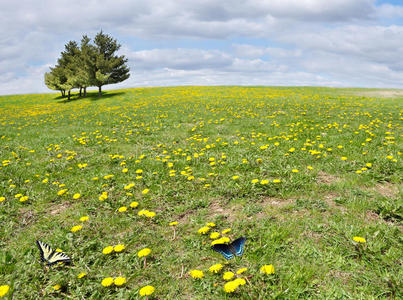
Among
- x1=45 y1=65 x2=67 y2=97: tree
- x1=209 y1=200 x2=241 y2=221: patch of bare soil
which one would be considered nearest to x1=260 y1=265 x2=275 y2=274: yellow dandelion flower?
x1=209 y1=200 x2=241 y2=221: patch of bare soil

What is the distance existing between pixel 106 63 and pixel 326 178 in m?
39.2

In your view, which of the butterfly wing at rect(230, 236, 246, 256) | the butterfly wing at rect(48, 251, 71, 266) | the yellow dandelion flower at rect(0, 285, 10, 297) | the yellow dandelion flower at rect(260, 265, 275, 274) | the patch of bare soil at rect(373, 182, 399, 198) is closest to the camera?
the yellow dandelion flower at rect(0, 285, 10, 297)

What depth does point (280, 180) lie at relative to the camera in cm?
543

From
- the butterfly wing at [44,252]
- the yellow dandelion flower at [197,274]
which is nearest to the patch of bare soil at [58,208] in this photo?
the butterfly wing at [44,252]

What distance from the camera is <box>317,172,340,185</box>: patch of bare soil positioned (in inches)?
212

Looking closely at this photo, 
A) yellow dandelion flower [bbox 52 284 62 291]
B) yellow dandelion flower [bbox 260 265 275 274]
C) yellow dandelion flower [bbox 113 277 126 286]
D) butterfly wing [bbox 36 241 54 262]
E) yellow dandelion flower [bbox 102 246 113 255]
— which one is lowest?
yellow dandelion flower [bbox 52 284 62 291]

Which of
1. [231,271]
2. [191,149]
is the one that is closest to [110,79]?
[191,149]

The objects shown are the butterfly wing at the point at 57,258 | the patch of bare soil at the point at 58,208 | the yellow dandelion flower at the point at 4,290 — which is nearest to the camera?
the yellow dandelion flower at the point at 4,290

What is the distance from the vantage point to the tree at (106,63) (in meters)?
37.3

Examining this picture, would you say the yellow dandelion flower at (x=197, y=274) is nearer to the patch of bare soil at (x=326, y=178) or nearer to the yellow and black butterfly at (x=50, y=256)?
the yellow and black butterfly at (x=50, y=256)

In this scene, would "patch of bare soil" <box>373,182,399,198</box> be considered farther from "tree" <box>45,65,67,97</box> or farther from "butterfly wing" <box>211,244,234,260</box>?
"tree" <box>45,65,67,97</box>

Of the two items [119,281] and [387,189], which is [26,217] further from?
[387,189]

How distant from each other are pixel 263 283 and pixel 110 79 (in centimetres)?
4154

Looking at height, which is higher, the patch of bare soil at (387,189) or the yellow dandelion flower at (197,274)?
the patch of bare soil at (387,189)
